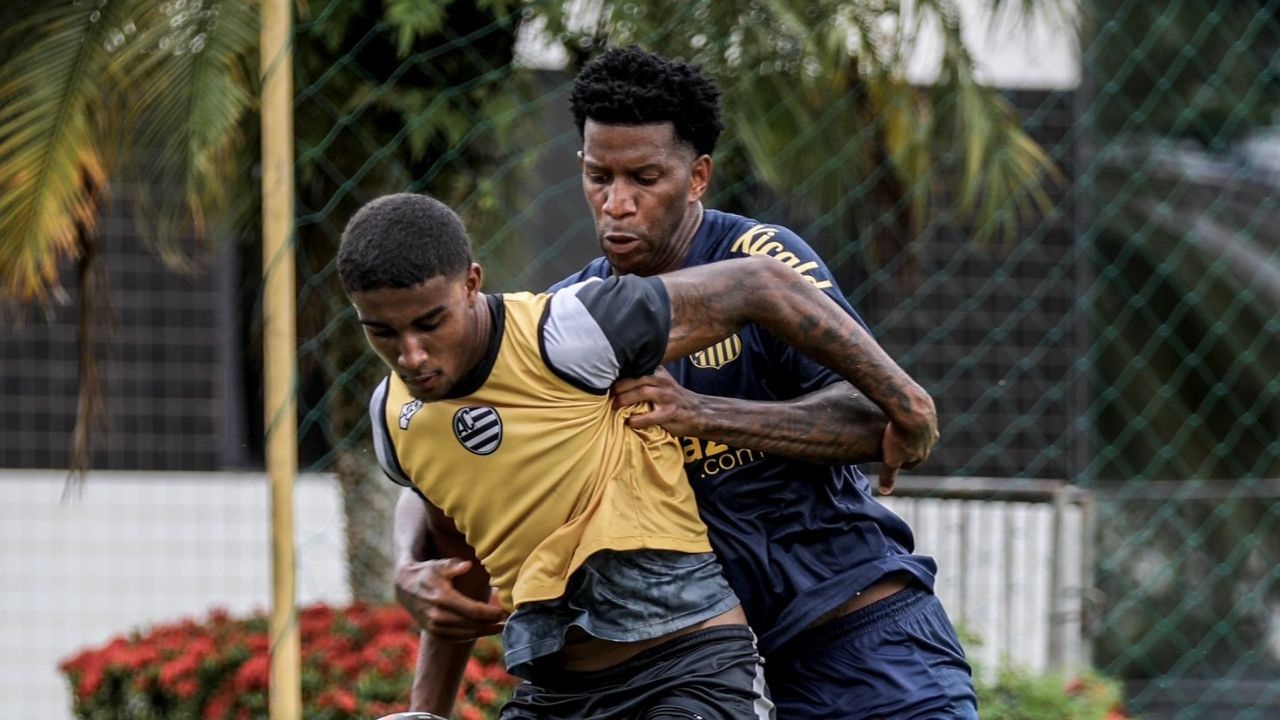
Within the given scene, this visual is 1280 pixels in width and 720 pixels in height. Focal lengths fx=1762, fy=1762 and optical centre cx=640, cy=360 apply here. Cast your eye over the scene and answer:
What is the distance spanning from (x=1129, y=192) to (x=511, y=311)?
6526mm

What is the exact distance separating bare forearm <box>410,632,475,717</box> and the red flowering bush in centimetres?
207

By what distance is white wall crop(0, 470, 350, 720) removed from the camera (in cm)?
823

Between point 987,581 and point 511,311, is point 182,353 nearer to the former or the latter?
point 987,581

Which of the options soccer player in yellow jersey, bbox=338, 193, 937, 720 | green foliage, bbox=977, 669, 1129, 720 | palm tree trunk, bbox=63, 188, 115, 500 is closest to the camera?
soccer player in yellow jersey, bbox=338, 193, 937, 720

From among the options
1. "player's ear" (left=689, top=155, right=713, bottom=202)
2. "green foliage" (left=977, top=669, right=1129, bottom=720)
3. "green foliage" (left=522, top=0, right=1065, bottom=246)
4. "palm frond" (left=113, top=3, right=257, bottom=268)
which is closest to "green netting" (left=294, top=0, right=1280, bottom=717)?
"green foliage" (left=522, top=0, right=1065, bottom=246)

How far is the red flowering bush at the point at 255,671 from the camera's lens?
5.67 meters

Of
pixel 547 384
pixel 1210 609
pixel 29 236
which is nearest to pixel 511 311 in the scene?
pixel 547 384

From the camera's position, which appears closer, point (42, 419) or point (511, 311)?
point (511, 311)

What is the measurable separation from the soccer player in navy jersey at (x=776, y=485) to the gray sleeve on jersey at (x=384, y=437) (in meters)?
0.21

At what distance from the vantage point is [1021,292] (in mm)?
9062

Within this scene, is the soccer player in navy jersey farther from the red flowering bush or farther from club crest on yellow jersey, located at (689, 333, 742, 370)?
the red flowering bush

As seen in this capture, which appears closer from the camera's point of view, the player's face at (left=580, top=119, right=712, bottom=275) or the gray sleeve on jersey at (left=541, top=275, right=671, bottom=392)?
the gray sleeve on jersey at (left=541, top=275, right=671, bottom=392)

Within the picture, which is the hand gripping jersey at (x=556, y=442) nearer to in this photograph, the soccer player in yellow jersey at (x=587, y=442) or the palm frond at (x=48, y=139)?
the soccer player in yellow jersey at (x=587, y=442)

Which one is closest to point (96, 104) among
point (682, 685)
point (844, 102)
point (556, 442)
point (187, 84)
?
point (187, 84)
